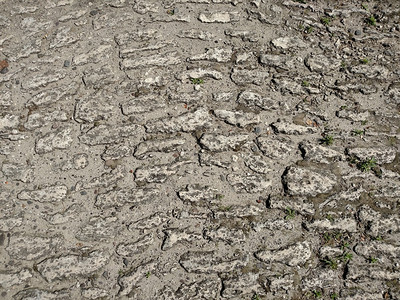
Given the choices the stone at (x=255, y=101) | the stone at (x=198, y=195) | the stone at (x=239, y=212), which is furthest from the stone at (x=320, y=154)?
the stone at (x=198, y=195)

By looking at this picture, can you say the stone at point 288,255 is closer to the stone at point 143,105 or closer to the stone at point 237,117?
the stone at point 237,117

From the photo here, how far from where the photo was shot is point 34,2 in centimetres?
421

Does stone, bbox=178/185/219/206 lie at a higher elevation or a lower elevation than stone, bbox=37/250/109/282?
higher

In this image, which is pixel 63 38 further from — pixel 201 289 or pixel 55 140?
pixel 201 289

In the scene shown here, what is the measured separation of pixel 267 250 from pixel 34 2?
11.7 ft

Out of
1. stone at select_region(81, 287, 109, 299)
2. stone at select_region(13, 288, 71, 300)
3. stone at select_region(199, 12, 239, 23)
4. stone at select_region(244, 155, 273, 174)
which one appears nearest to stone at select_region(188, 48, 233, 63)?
stone at select_region(199, 12, 239, 23)

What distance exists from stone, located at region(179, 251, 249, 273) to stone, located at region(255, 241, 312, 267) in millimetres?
151

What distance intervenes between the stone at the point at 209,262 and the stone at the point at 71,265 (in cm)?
68

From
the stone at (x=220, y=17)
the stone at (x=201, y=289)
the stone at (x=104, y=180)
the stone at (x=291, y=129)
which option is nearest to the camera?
the stone at (x=201, y=289)

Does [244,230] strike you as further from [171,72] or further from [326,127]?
[171,72]

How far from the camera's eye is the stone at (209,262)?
3176 mm

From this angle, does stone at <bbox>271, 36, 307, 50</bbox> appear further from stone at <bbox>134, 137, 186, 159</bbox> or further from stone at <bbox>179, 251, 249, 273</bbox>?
stone at <bbox>179, 251, 249, 273</bbox>

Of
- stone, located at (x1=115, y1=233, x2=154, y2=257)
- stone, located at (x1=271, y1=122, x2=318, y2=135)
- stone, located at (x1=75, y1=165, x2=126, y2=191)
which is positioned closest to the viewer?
stone, located at (x1=115, y1=233, x2=154, y2=257)

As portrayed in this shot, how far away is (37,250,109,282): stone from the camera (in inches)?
125
